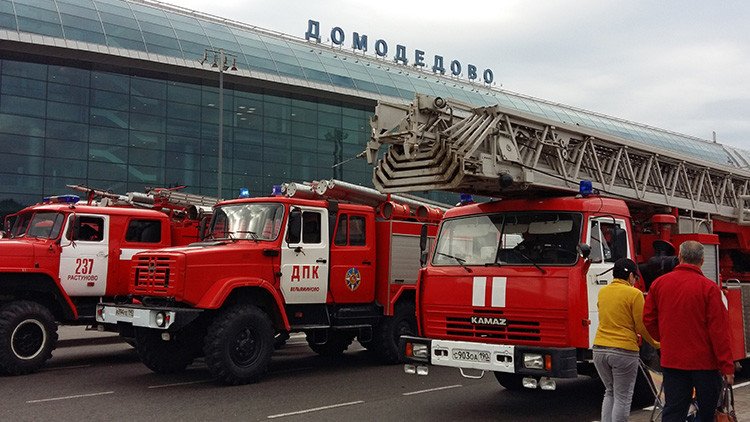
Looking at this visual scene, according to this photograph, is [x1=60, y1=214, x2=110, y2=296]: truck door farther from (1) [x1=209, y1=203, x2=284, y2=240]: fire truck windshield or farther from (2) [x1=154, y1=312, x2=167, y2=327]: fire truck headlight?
(2) [x1=154, y1=312, x2=167, y2=327]: fire truck headlight

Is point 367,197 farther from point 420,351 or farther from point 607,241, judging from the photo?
point 607,241

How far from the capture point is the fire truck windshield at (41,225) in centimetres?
1134

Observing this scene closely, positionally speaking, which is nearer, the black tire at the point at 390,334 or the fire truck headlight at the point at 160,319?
the fire truck headlight at the point at 160,319

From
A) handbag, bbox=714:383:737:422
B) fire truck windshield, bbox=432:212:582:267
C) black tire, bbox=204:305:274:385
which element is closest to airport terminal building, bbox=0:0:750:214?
black tire, bbox=204:305:274:385

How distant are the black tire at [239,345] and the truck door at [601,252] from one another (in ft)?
15.3

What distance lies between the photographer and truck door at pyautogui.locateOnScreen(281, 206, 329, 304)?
34.2ft

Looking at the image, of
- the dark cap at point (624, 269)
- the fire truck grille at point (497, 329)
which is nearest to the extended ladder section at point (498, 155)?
the fire truck grille at point (497, 329)

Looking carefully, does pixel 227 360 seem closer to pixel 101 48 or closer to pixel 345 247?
pixel 345 247

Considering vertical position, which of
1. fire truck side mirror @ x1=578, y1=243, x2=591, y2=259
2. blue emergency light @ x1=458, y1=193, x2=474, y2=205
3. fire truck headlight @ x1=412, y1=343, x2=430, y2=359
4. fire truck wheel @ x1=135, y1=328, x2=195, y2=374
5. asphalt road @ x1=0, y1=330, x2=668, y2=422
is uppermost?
blue emergency light @ x1=458, y1=193, x2=474, y2=205

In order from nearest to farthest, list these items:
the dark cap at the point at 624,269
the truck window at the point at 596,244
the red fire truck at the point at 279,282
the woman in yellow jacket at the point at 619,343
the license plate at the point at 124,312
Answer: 1. the woman in yellow jacket at the point at 619,343
2. the dark cap at the point at 624,269
3. the truck window at the point at 596,244
4. the red fire truck at the point at 279,282
5. the license plate at the point at 124,312

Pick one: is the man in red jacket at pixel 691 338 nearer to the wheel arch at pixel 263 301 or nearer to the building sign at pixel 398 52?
the wheel arch at pixel 263 301

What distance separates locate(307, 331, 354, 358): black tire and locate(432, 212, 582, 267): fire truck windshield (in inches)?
179

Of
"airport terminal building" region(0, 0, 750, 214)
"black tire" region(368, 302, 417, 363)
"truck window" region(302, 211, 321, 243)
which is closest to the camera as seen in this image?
"truck window" region(302, 211, 321, 243)

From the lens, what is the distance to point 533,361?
22.5 ft
